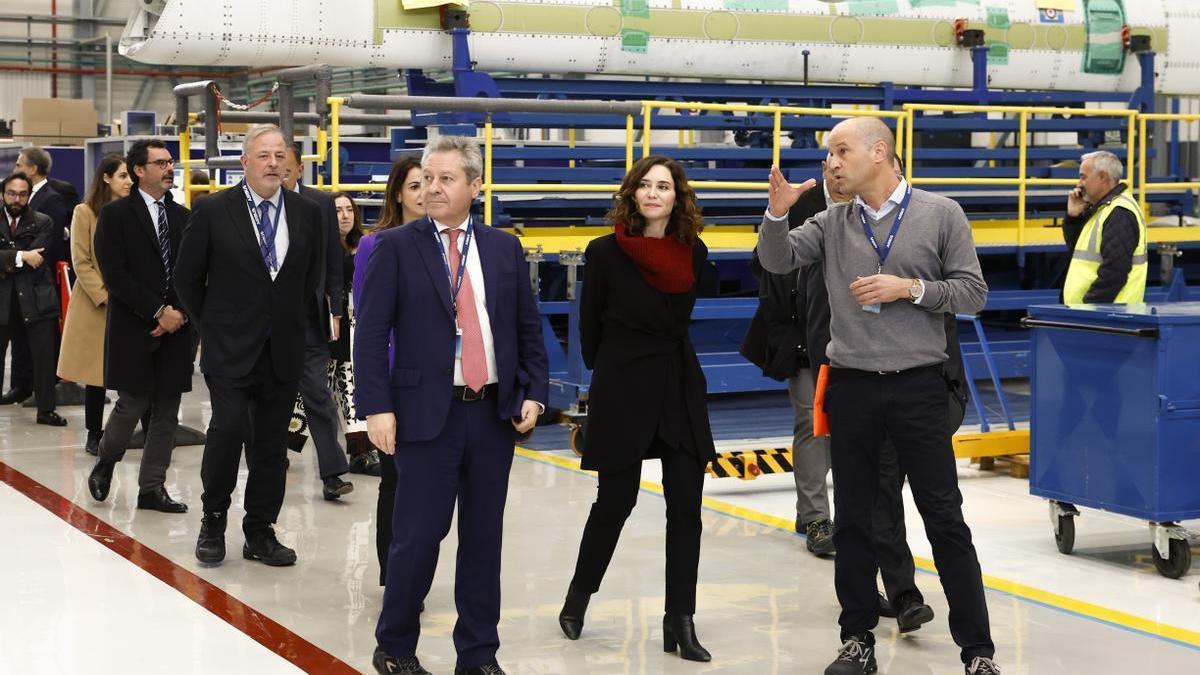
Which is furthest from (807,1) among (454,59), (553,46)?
(454,59)

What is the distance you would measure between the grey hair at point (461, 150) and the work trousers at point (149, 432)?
128 inches

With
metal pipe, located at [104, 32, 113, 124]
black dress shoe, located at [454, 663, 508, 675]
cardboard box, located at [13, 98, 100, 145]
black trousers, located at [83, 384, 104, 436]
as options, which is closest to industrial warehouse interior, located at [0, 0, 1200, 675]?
black dress shoe, located at [454, 663, 508, 675]

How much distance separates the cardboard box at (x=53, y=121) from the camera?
20797mm

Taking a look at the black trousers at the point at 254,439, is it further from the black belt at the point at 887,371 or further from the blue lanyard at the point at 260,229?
the black belt at the point at 887,371

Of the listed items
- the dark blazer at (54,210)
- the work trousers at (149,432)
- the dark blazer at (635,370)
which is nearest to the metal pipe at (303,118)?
the dark blazer at (54,210)

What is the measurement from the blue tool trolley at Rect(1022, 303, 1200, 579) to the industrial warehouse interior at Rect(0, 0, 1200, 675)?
0.01m

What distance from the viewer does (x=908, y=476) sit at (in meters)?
4.38

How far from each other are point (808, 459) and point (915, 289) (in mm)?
2150

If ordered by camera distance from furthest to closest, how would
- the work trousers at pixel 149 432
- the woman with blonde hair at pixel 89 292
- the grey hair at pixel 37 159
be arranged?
the grey hair at pixel 37 159
the woman with blonde hair at pixel 89 292
the work trousers at pixel 149 432

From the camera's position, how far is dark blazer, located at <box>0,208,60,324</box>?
392 inches

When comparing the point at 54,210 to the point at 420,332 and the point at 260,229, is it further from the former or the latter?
the point at 420,332

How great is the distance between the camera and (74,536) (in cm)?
652

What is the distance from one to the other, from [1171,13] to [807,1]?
424 cm

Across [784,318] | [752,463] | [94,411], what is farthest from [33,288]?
[784,318]
